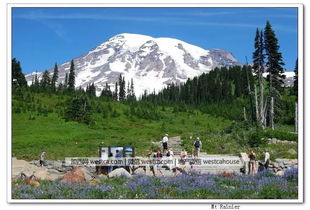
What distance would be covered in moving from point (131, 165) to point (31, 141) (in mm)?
18669

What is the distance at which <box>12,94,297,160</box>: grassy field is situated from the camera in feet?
99.1

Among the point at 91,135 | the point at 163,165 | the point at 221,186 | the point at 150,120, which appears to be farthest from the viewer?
the point at 150,120

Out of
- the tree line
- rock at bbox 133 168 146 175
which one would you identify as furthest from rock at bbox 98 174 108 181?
the tree line

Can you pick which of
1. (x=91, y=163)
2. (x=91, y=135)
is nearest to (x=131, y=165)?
(x=91, y=163)

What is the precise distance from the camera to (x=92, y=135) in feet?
139

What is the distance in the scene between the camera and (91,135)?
4219 centimetres

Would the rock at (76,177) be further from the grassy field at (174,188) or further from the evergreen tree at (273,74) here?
the evergreen tree at (273,74)

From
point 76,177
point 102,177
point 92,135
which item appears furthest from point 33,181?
point 92,135

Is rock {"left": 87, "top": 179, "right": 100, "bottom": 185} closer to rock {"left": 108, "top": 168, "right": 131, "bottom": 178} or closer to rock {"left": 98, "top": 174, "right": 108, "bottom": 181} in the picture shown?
rock {"left": 98, "top": 174, "right": 108, "bottom": 181}
